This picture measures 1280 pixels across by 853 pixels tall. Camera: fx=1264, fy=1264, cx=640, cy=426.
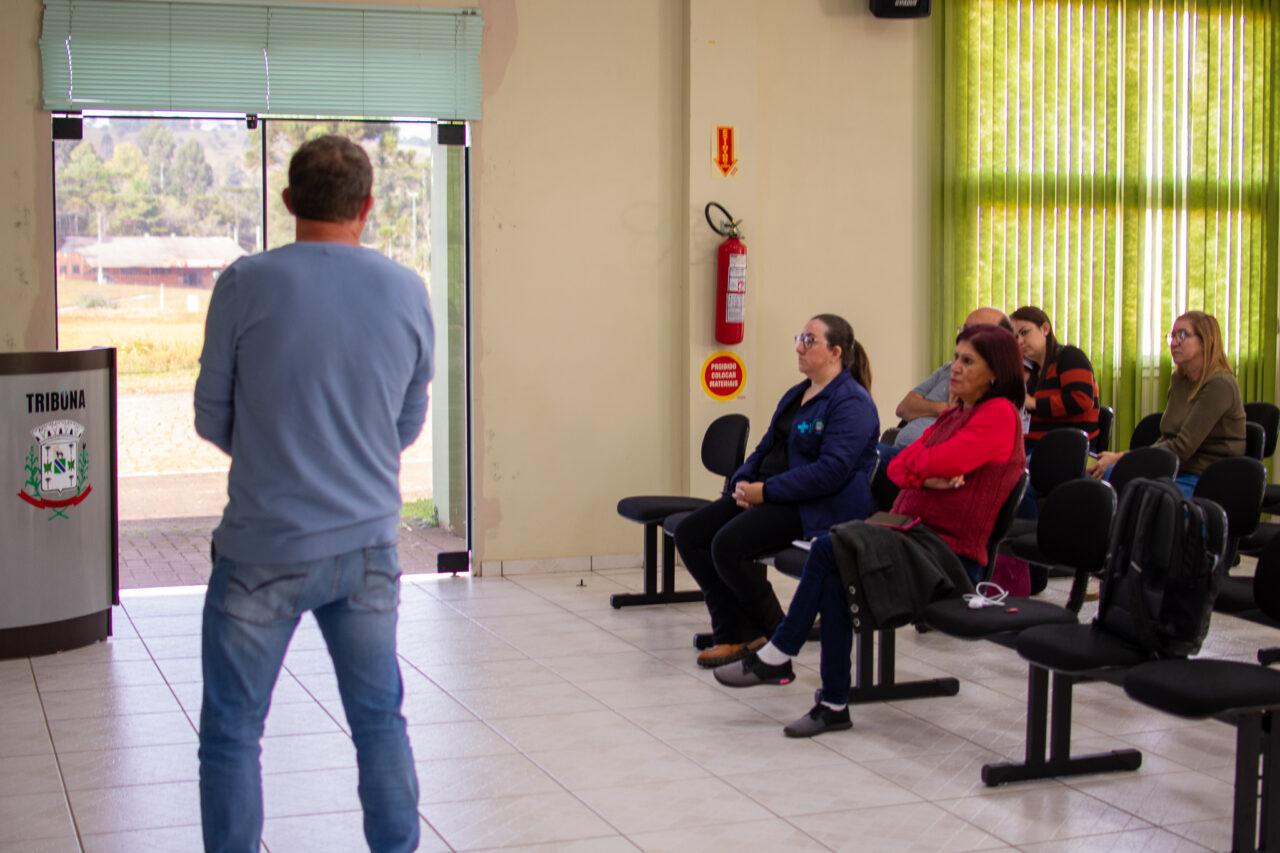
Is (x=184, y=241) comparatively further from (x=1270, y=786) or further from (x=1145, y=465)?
(x=1270, y=786)

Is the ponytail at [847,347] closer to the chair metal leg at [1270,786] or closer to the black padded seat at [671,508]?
the black padded seat at [671,508]

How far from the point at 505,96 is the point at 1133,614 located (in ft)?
13.8

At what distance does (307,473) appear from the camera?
7.50 ft

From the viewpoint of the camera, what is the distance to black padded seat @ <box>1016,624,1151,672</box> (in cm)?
309

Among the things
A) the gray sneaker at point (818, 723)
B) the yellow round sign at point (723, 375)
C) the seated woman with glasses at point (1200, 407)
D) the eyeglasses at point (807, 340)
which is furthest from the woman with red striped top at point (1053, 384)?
the gray sneaker at point (818, 723)

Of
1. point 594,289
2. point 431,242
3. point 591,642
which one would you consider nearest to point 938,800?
point 591,642

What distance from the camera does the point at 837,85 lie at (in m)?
6.71

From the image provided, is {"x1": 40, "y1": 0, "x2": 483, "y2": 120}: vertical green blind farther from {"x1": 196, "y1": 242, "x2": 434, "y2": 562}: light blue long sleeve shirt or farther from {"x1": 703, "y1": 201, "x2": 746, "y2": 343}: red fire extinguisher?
{"x1": 196, "y1": 242, "x2": 434, "y2": 562}: light blue long sleeve shirt

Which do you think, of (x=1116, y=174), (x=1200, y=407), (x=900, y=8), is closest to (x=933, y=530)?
(x=1200, y=407)

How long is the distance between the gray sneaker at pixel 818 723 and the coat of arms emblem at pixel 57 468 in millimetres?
2807

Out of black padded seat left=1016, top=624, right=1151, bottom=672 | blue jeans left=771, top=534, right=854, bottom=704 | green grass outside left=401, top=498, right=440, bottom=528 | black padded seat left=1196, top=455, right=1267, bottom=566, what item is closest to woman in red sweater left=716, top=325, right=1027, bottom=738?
blue jeans left=771, top=534, right=854, bottom=704

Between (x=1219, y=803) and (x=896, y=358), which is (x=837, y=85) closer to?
(x=896, y=358)

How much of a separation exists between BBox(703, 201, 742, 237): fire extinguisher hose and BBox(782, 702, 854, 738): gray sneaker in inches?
124

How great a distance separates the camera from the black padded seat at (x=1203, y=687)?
2.74 meters
